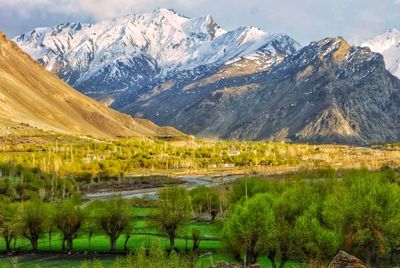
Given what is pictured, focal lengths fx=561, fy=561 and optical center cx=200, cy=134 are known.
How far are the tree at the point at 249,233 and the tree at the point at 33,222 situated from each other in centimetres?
3880

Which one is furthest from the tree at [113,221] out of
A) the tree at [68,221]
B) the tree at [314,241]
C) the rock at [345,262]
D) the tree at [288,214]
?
the rock at [345,262]

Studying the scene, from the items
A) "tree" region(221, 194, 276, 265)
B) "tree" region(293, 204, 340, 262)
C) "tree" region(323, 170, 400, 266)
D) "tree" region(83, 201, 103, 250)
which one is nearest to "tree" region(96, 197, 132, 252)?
"tree" region(83, 201, 103, 250)

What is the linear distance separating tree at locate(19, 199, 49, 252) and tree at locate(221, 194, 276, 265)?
38804mm

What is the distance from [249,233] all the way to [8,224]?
48328 millimetres

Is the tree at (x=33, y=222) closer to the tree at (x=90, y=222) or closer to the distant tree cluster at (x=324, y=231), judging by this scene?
the tree at (x=90, y=222)

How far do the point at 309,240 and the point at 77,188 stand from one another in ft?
398

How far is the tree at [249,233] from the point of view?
7600 centimetres

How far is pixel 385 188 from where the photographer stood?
265 ft

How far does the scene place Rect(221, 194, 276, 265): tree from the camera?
76.0m

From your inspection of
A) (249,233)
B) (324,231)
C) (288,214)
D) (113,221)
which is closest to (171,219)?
(113,221)

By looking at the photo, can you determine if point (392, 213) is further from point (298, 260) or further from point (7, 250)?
point (7, 250)

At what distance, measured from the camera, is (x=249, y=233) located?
A: 7569cm

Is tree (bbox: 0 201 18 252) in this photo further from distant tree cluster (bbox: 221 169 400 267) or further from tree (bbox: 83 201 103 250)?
distant tree cluster (bbox: 221 169 400 267)

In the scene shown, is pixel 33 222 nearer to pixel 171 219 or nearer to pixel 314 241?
pixel 171 219
